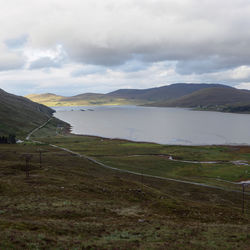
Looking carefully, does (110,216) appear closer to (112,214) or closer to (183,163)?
(112,214)

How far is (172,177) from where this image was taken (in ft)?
276

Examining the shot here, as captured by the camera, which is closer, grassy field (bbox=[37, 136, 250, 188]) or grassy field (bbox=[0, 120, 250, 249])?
grassy field (bbox=[0, 120, 250, 249])

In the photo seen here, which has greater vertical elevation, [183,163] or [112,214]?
[112,214]

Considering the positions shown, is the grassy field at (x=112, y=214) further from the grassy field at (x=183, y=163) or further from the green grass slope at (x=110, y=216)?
the grassy field at (x=183, y=163)

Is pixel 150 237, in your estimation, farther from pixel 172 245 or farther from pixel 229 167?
pixel 229 167

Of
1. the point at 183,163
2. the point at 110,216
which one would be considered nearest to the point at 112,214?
the point at 110,216

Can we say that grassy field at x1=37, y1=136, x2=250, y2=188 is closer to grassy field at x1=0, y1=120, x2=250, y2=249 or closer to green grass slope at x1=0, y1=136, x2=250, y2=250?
grassy field at x1=0, y1=120, x2=250, y2=249

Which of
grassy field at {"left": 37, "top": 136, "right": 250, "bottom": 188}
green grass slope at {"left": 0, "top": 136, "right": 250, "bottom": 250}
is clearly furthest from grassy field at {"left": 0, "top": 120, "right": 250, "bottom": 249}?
grassy field at {"left": 37, "top": 136, "right": 250, "bottom": 188}

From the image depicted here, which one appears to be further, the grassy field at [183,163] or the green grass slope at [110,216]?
the grassy field at [183,163]

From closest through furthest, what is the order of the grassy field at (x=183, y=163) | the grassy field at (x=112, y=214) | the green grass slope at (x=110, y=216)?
the green grass slope at (x=110, y=216) < the grassy field at (x=112, y=214) < the grassy field at (x=183, y=163)

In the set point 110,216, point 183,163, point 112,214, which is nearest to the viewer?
point 110,216

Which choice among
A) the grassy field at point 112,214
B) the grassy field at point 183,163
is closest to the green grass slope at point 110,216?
the grassy field at point 112,214

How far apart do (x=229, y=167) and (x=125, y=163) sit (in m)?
42.4

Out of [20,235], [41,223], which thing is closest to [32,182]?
[41,223]
